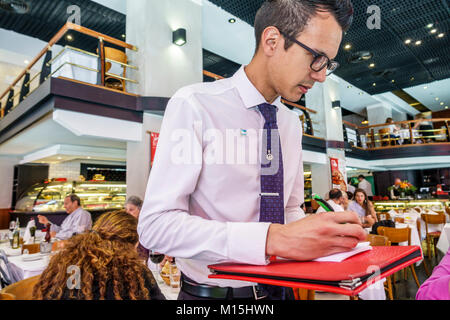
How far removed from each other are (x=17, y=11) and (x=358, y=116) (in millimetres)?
17486

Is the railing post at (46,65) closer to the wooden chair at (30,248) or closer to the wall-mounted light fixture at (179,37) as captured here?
the wall-mounted light fixture at (179,37)

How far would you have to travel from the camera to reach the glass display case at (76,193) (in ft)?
21.8

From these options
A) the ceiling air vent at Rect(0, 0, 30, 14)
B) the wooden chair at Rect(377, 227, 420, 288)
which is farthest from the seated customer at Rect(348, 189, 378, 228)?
the ceiling air vent at Rect(0, 0, 30, 14)

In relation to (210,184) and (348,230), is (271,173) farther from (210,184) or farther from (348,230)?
(348,230)

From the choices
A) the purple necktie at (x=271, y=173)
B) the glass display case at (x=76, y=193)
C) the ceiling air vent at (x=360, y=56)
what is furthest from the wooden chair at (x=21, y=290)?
the ceiling air vent at (x=360, y=56)

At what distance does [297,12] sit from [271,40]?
91 mm

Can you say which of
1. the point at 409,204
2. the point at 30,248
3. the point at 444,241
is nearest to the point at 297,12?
the point at 30,248

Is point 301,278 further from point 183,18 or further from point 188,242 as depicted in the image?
point 183,18

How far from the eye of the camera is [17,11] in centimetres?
573

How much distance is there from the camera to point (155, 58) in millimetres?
5359

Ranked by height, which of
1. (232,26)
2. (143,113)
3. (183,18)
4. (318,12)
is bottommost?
(318,12)

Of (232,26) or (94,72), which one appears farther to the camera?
(232,26)
